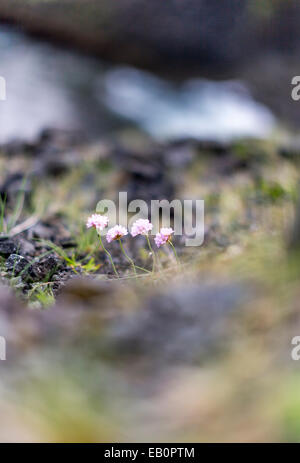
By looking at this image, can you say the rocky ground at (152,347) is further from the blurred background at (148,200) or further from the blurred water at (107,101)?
the blurred water at (107,101)

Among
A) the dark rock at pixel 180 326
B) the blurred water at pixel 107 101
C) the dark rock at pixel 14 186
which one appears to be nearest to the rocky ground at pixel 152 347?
the dark rock at pixel 180 326

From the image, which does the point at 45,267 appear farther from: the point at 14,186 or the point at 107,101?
the point at 107,101

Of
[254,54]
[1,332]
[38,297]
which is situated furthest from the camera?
[254,54]

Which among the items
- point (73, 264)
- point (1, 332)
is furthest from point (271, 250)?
point (1, 332)

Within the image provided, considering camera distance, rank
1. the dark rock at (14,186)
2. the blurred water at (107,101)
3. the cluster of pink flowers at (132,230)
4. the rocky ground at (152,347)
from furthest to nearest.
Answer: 1. the blurred water at (107,101)
2. the dark rock at (14,186)
3. the cluster of pink flowers at (132,230)
4. the rocky ground at (152,347)

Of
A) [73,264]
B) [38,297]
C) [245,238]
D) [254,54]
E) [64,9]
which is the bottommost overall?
[38,297]

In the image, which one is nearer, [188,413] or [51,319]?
[188,413]
